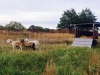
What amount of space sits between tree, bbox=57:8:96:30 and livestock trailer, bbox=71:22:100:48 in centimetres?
1712

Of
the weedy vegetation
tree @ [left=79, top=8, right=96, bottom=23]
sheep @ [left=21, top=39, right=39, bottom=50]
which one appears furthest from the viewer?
tree @ [left=79, top=8, right=96, bottom=23]

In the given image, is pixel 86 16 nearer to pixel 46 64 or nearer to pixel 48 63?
pixel 46 64

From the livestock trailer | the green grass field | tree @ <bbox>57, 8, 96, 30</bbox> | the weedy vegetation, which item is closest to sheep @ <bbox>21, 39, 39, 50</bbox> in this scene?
the weedy vegetation

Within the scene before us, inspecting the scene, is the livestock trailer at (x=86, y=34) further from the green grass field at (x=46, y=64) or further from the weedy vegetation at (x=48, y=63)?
the green grass field at (x=46, y=64)

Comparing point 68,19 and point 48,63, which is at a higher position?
point 68,19

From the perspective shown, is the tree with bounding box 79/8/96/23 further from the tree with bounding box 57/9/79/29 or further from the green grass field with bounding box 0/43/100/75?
the green grass field with bounding box 0/43/100/75

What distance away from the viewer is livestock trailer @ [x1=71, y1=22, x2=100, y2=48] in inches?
604

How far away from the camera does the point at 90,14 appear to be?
37219 mm

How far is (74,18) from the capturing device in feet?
120

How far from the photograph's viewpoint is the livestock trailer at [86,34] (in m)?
15.3

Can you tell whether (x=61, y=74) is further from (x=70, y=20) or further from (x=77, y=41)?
(x=70, y=20)

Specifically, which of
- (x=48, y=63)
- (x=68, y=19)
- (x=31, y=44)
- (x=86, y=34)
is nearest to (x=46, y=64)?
(x=48, y=63)

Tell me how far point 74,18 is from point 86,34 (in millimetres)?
18866

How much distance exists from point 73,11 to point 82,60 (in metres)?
30.0
